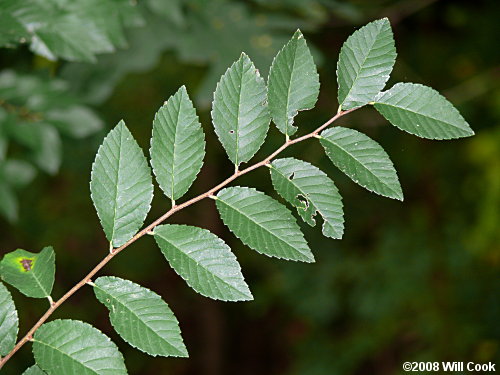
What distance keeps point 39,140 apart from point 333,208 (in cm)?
92

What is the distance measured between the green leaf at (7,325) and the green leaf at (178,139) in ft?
0.86

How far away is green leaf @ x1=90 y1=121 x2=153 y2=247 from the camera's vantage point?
0.82 meters

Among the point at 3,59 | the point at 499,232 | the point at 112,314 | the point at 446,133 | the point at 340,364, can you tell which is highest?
the point at 3,59

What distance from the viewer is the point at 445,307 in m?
2.79

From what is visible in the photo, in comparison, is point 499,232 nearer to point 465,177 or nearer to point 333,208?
point 465,177

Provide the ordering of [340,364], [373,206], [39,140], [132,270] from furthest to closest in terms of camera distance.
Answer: [132,270] → [373,206] → [340,364] → [39,140]

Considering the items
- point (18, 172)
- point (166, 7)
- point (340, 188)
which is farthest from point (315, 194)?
point (340, 188)

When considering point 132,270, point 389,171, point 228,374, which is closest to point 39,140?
point 389,171

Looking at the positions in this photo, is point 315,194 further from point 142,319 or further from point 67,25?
point 67,25

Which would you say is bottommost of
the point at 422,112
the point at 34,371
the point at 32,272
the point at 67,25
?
the point at 34,371

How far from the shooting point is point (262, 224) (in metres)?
0.80

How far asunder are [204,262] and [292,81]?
0.28m

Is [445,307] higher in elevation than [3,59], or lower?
Answer: lower

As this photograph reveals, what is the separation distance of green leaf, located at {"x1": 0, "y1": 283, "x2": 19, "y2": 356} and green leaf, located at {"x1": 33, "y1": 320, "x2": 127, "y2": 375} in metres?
0.03
